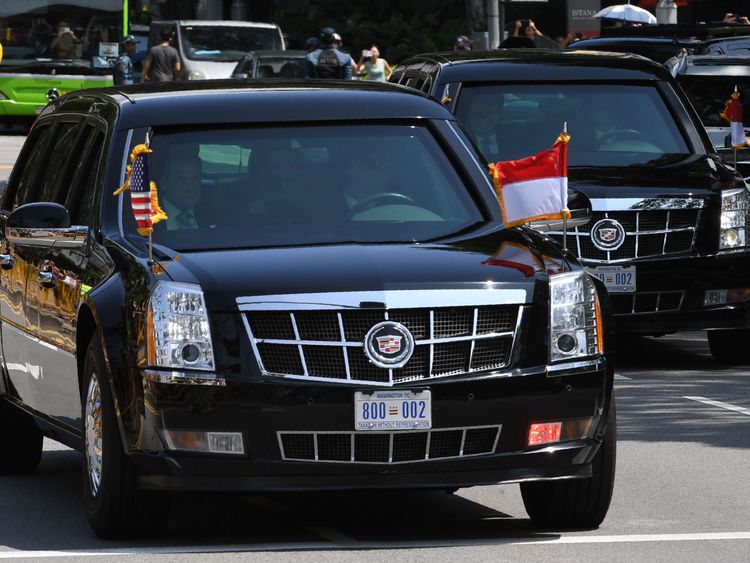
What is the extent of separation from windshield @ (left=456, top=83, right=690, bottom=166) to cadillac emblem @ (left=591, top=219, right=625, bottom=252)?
27.9 inches

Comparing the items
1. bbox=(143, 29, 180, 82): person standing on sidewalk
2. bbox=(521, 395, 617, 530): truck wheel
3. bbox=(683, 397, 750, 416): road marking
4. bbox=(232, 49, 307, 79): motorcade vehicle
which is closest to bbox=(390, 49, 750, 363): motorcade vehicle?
bbox=(683, 397, 750, 416): road marking

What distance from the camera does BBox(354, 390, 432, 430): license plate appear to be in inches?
274

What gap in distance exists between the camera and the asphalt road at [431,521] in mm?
7203

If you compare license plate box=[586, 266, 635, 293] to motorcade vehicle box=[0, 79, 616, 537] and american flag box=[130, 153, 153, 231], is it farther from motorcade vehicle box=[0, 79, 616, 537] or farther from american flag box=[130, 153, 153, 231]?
american flag box=[130, 153, 153, 231]

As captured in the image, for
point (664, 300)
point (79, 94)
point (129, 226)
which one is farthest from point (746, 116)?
point (129, 226)

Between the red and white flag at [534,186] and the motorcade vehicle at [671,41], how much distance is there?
32.5ft

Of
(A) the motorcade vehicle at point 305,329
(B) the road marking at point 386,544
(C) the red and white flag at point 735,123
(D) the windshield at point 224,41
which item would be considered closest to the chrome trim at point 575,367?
(A) the motorcade vehicle at point 305,329

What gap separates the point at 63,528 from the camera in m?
7.87

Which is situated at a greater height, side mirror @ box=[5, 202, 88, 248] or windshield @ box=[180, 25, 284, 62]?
side mirror @ box=[5, 202, 88, 248]

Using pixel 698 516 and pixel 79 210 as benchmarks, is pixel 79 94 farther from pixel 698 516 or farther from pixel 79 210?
pixel 698 516

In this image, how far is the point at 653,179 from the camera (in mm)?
13219

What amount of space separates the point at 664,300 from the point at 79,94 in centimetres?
497

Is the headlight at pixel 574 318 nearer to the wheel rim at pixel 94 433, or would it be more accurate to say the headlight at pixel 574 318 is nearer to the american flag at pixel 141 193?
the american flag at pixel 141 193

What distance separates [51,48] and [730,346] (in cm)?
2468
